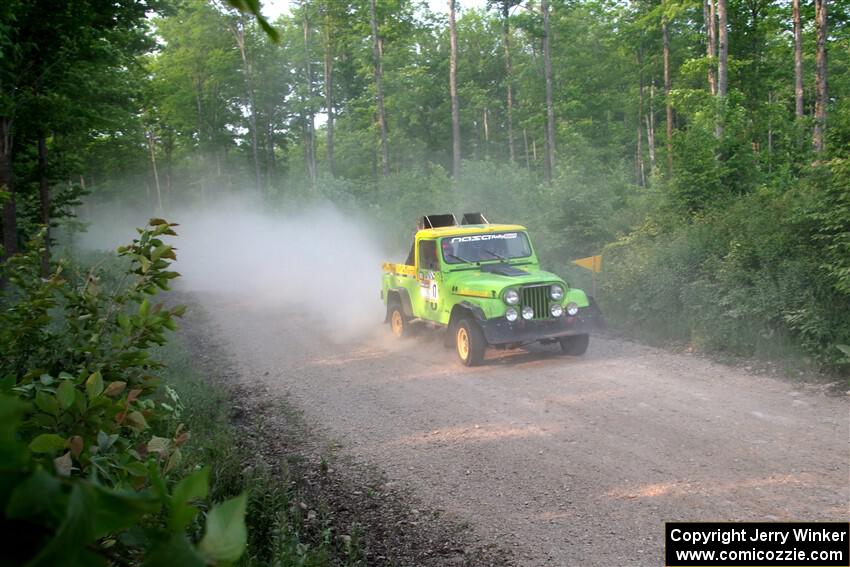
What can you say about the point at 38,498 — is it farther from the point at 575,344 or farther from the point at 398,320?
the point at 398,320

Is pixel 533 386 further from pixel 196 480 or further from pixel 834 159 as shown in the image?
pixel 196 480

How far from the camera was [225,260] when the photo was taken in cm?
3356

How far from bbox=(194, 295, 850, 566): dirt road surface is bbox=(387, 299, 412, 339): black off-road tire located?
1328 mm

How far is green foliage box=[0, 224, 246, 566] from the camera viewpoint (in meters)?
0.61

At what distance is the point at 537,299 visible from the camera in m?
10.1

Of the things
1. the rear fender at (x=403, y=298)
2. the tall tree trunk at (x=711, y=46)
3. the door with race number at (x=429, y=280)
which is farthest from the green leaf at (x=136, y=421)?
the tall tree trunk at (x=711, y=46)

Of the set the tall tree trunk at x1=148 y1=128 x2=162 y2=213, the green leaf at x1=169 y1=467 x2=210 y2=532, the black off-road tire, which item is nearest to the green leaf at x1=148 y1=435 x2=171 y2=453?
the green leaf at x1=169 y1=467 x2=210 y2=532

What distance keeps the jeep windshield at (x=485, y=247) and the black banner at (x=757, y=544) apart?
7.09 m

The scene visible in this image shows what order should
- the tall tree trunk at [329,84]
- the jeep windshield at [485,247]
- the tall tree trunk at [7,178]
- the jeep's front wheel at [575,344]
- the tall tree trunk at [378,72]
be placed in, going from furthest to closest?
the tall tree trunk at [329,84], the tall tree trunk at [378,72], the jeep windshield at [485,247], the tall tree trunk at [7,178], the jeep's front wheel at [575,344]

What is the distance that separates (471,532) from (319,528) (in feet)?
3.73

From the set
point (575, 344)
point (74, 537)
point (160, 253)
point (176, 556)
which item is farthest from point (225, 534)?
point (575, 344)

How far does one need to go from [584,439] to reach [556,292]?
12.4 feet

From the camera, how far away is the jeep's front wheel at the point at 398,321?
12607 mm

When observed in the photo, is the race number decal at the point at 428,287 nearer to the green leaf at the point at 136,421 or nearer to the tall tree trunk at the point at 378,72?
the green leaf at the point at 136,421
